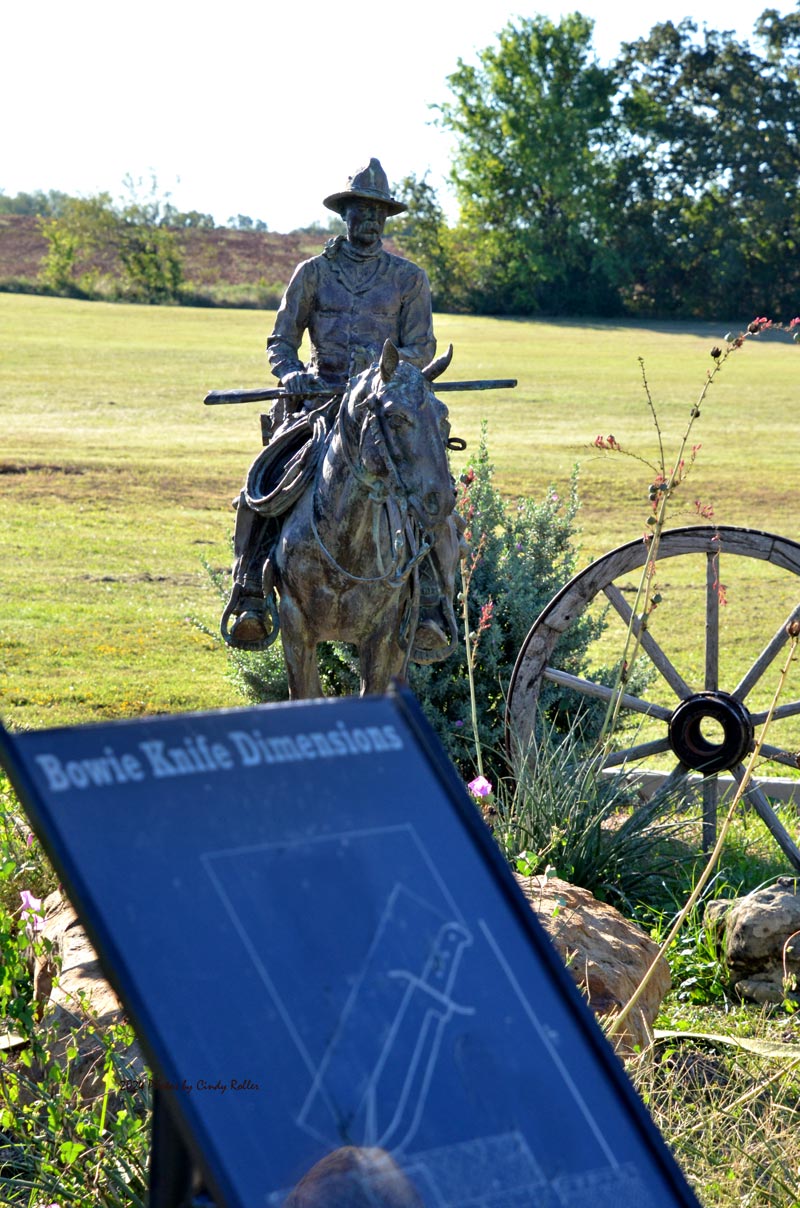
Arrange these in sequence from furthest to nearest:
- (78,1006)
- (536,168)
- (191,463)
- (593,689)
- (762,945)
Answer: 1. (536,168)
2. (191,463)
3. (593,689)
4. (762,945)
5. (78,1006)

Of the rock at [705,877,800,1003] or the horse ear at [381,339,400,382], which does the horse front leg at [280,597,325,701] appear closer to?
the horse ear at [381,339,400,382]

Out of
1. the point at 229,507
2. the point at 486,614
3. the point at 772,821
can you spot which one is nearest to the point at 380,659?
the point at 486,614

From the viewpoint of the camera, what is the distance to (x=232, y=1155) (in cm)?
153

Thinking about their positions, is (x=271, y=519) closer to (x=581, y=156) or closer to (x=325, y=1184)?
(x=325, y=1184)

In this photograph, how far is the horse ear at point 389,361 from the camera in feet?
16.0

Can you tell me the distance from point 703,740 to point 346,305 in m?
2.44

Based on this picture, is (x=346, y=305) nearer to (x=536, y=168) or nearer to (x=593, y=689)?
(x=593, y=689)

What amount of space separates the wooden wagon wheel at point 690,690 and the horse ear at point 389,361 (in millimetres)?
1611

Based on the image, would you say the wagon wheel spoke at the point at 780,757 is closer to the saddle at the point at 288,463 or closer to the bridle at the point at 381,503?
the bridle at the point at 381,503

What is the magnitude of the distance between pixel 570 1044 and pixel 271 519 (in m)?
4.69

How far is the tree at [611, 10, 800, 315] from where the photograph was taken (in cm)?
4584

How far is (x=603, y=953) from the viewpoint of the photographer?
467 centimetres

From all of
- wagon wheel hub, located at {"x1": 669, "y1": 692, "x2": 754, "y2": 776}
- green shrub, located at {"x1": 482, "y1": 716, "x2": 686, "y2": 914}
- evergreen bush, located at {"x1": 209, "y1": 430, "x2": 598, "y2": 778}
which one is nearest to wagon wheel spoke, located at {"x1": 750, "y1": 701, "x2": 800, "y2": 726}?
wagon wheel hub, located at {"x1": 669, "y1": 692, "x2": 754, "y2": 776}

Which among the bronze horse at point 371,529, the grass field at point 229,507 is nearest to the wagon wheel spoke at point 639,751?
the grass field at point 229,507
